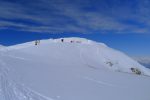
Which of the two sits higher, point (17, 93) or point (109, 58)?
point (109, 58)

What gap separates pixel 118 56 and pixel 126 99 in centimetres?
2791

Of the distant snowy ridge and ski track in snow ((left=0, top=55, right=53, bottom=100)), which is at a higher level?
the distant snowy ridge

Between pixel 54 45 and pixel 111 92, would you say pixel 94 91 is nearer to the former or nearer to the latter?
pixel 111 92

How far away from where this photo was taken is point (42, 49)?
38.2 metres

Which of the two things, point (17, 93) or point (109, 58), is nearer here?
point (17, 93)

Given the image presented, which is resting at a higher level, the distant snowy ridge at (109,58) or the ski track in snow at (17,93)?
the distant snowy ridge at (109,58)

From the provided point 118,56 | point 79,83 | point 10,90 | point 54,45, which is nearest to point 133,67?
point 118,56

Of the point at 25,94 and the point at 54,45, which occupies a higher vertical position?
the point at 54,45

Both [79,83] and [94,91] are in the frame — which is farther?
[79,83]

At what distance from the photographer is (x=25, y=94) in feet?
37.3

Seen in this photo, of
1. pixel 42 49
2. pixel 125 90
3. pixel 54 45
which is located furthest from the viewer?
pixel 54 45

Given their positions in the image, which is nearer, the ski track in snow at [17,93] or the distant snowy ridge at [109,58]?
the ski track in snow at [17,93]

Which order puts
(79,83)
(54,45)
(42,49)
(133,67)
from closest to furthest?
(79,83) < (133,67) < (42,49) < (54,45)

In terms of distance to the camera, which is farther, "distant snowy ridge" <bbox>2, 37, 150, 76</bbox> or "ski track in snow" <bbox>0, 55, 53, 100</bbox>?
"distant snowy ridge" <bbox>2, 37, 150, 76</bbox>
